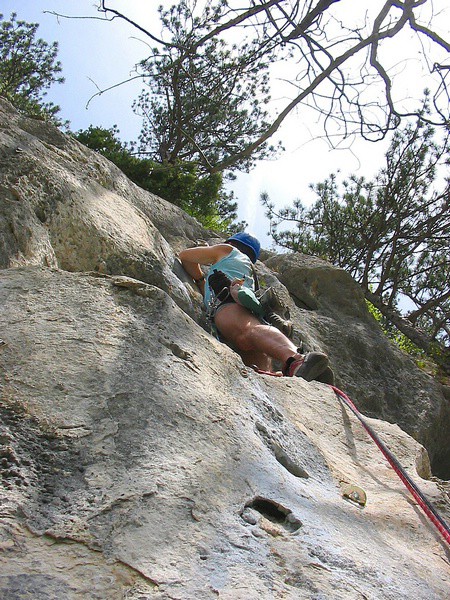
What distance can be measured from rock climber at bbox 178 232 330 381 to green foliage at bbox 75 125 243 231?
272 centimetres

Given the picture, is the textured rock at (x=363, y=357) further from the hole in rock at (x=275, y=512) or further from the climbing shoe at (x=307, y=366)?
the hole in rock at (x=275, y=512)

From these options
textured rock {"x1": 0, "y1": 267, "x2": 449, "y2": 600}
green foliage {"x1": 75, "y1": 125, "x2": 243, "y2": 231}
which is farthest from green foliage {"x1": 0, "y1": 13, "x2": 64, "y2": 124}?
textured rock {"x1": 0, "y1": 267, "x2": 449, "y2": 600}

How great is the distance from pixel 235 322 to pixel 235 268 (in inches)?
23.4

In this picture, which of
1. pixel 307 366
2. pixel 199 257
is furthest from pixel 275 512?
pixel 199 257

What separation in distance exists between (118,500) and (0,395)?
0.49 m

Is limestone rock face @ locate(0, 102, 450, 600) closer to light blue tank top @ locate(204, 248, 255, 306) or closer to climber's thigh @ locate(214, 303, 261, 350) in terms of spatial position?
climber's thigh @ locate(214, 303, 261, 350)

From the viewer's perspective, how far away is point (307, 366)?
374 centimetres

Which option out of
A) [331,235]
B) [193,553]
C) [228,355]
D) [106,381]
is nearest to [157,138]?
[331,235]

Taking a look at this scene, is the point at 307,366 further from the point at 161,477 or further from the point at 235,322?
the point at 161,477

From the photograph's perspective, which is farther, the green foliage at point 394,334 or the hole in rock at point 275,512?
the green foliage at point 394,334

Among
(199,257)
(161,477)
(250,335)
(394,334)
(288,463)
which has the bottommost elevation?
(161,477)

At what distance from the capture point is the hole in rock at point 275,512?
6.07ft

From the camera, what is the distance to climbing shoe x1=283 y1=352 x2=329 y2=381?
373 cm

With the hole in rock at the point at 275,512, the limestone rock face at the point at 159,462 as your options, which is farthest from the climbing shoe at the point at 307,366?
the hole in rock at the point at 275,512
